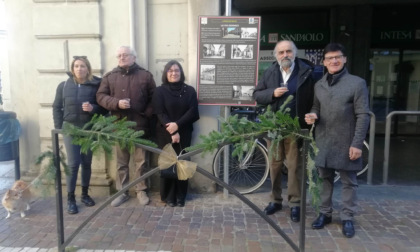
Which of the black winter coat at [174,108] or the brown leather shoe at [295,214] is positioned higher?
the black winter coat at [174,108]

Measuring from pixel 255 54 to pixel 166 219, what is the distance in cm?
230

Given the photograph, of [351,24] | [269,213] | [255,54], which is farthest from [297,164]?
[351,24]

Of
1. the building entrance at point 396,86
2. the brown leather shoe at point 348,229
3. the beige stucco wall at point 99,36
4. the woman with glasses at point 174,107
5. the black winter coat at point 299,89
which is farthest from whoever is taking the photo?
the building entrance at point 396,86

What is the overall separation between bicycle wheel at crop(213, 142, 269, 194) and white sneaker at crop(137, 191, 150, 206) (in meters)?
1.00

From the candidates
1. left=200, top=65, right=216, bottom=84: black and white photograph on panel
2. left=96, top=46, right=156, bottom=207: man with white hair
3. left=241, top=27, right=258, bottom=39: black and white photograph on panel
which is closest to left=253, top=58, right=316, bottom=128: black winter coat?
left=241, top=27, right=258, bottom=39: black and white photograph on panel

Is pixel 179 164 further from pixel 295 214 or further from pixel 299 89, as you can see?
pixel 295 214

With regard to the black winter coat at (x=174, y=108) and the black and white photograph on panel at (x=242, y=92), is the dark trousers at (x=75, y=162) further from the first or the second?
the black and white photograph on panel at (x=242, y=92)

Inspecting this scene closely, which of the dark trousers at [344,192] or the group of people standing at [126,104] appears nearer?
the dark trousers at [344,192]

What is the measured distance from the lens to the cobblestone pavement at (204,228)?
3.25m

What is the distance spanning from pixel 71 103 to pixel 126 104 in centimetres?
64

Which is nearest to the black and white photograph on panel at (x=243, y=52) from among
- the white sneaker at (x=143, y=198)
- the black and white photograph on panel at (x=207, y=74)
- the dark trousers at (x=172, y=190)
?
the black and white photograph on panel at (x=207, y=74)

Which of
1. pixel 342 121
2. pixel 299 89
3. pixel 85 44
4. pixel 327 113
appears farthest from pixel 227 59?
pixel 85 44

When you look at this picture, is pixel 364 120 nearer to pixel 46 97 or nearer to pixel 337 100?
pixel 337 100

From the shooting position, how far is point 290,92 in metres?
3.65
